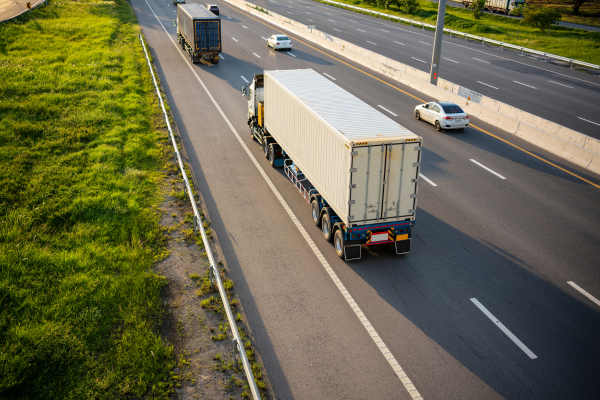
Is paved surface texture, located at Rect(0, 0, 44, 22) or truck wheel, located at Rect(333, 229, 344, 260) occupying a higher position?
paved surface texture, located at Rect(0, 0, 44, 22)

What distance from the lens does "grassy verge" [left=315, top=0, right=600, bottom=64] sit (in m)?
40.8

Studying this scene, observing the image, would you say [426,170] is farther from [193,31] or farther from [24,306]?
[193,31]

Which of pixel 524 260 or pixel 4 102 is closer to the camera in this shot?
pixel 524 260

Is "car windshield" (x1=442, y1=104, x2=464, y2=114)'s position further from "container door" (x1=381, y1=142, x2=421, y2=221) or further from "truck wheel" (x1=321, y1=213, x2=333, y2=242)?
"container door" (x1=381, y1=142, x2=421, y2=221)

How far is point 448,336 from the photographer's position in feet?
30.2

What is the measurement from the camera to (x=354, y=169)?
34.6 ft

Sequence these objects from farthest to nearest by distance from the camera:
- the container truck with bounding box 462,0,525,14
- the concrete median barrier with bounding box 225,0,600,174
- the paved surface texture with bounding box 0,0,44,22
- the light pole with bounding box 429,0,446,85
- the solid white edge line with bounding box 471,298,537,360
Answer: the container truck with bounding box 462,0,525,14, the paved surface texture with bounding box 0,0,44,22, the light pole with bounding box 429,0,446,85, the concrete median barrier with bounding box 225,0,600,174, the solid white edge line with bounding box 471,298,537,360

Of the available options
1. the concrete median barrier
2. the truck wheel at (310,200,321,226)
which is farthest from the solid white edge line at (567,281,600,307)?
the concrete median barrier

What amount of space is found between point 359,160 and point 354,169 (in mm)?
245

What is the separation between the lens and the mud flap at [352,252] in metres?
11.5

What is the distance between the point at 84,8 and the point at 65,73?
33609 mm

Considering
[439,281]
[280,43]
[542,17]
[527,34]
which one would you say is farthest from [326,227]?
[542,17]

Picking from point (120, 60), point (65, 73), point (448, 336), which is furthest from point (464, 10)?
point (448, 336)

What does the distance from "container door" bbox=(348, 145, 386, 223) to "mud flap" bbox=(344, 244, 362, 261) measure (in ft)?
2.67
